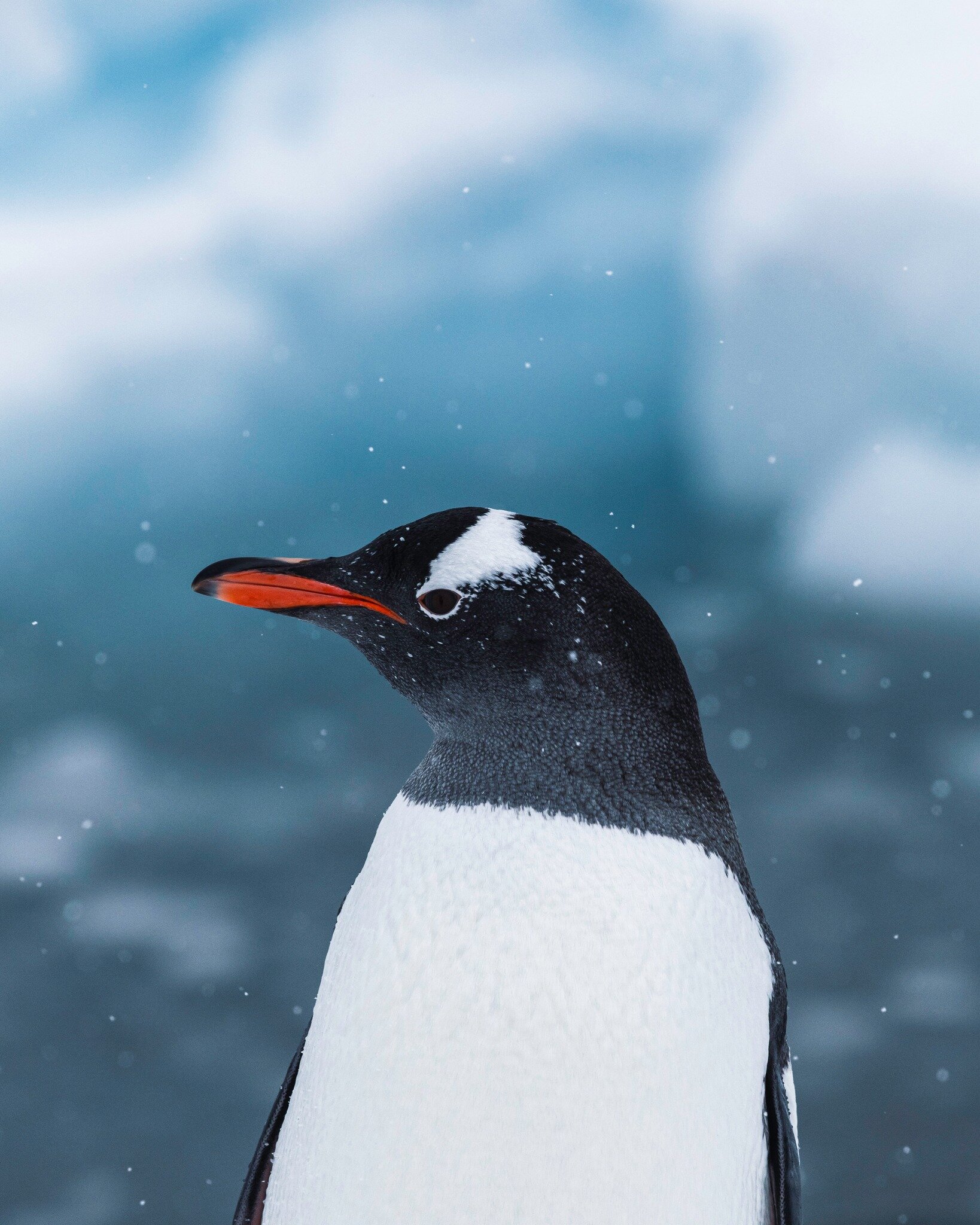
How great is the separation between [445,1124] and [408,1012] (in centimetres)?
14

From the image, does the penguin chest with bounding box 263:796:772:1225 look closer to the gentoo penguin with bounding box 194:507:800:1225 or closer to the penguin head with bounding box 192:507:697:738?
the gentoo penguin with bounding box 194:507:800:1225

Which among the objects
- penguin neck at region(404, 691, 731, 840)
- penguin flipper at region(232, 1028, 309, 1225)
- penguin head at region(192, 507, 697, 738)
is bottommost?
penguin flipper at region(232, 1028, 309, 1225)

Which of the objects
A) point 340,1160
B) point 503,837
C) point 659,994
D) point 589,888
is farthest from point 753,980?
point 340,1160

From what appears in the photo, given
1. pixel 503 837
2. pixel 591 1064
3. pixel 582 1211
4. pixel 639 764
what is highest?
pixel 639 764

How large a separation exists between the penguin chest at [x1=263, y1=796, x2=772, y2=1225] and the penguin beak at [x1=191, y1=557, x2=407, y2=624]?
341 millimetres

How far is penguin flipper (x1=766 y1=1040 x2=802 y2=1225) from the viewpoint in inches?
55.4

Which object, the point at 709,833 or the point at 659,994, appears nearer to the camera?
the point at 659,994

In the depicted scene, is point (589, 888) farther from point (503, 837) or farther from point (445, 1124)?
point (445, 1124)

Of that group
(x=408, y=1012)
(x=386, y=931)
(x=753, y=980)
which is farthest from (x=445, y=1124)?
(x=753, y=980)

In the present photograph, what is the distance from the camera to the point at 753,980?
1.40 meters

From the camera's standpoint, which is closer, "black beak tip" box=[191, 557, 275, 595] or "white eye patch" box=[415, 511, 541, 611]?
"white eye patch" box=[415, 511, 541, 611]

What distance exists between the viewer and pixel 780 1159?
142 centimetres

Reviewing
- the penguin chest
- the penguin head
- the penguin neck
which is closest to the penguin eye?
the penguin head

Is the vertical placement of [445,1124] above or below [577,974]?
below
